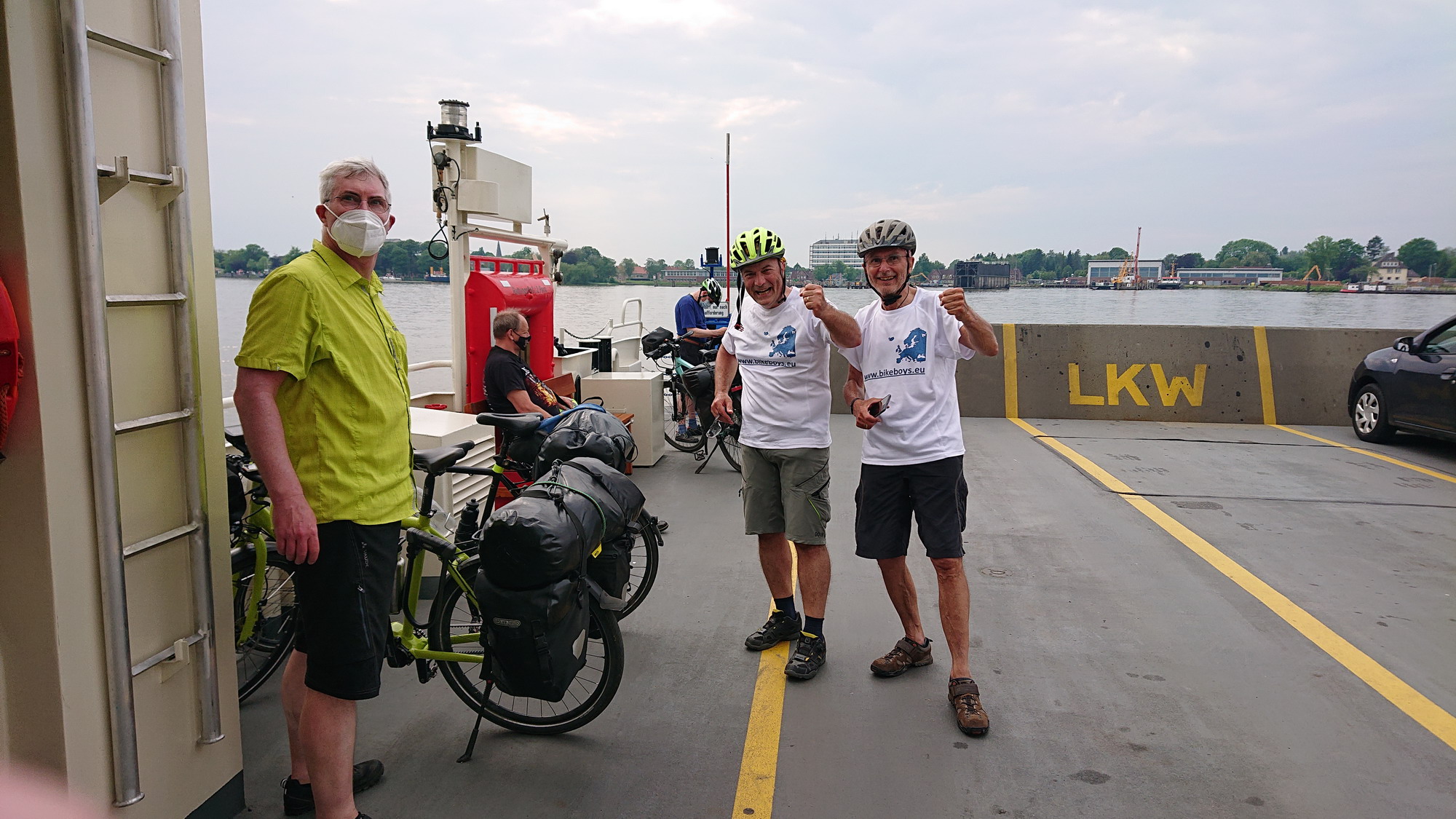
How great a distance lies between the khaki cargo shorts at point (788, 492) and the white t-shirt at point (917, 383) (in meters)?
0.26

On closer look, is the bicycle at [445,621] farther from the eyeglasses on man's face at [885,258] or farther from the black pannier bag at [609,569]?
the eyeglasses on man's face at [885,258]

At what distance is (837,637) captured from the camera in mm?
4336

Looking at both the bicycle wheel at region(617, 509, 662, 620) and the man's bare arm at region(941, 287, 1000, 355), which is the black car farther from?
the bicycle wheel at region(617, 509, 662, 620)

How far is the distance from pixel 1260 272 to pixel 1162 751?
3239cm

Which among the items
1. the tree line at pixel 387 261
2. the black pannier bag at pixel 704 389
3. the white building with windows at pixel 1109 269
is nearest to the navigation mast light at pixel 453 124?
the tree line at pixel 387 261

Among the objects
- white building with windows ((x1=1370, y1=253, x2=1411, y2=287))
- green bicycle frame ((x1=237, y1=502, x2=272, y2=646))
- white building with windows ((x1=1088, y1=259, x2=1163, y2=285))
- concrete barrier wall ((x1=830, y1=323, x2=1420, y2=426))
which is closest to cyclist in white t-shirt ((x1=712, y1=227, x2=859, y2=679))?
green bicycle frame ((x1=237, y1=502, x2=272, y2=646))

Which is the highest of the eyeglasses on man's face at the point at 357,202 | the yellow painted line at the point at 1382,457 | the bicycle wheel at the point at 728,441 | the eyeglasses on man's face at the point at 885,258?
the eyeglasses on man's face at the point at 357,202

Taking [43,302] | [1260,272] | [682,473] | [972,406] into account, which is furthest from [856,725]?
[1260,272]

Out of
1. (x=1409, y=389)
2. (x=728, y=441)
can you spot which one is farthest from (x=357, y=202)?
(x=1409, y=389)

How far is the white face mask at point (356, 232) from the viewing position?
2.50 meters

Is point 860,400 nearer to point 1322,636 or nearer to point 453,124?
point 1322,636

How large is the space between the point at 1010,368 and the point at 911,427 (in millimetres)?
8196

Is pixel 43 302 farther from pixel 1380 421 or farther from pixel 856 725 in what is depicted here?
pixel 1380 421

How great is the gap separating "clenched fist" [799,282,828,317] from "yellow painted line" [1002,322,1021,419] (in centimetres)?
796
